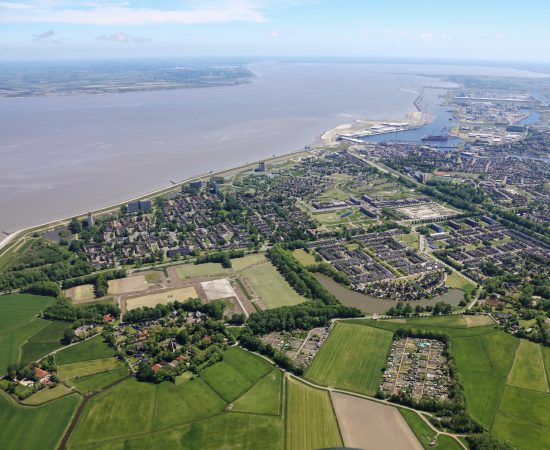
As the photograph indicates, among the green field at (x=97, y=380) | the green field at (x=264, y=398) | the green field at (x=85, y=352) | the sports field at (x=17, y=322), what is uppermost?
the green field at (x=97, y=380)

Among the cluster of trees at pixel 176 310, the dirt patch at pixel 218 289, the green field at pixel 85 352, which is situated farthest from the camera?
the dirt patch at pixel 218 289

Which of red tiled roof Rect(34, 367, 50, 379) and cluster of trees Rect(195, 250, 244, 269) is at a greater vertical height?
red tiled roof Rect(34, 367, 50, 379)

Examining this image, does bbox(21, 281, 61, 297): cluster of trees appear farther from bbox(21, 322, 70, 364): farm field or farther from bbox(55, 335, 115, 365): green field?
bbox(55, 335, 115, 365): green field

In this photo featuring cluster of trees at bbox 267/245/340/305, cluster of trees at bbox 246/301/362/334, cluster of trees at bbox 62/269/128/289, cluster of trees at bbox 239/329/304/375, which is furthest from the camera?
cluster of trees at bbox 62/269/128/289

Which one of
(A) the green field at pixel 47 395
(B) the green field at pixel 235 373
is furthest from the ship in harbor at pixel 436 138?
(A) the green field at pixel 47 395

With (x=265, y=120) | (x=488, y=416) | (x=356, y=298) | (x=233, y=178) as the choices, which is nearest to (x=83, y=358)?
(x=356, y=298)

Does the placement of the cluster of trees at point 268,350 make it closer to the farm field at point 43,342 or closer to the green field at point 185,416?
the green field at point 185,416

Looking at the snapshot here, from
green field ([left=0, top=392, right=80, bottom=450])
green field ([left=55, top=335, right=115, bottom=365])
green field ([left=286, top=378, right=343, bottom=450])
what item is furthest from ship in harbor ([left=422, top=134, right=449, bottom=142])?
green field ([left=0, top=392, right=80, bottom=450])

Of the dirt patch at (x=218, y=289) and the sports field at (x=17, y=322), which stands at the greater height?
the sports field at (x=17, y=322)

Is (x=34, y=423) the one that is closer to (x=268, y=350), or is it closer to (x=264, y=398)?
(x=264, y=398)
